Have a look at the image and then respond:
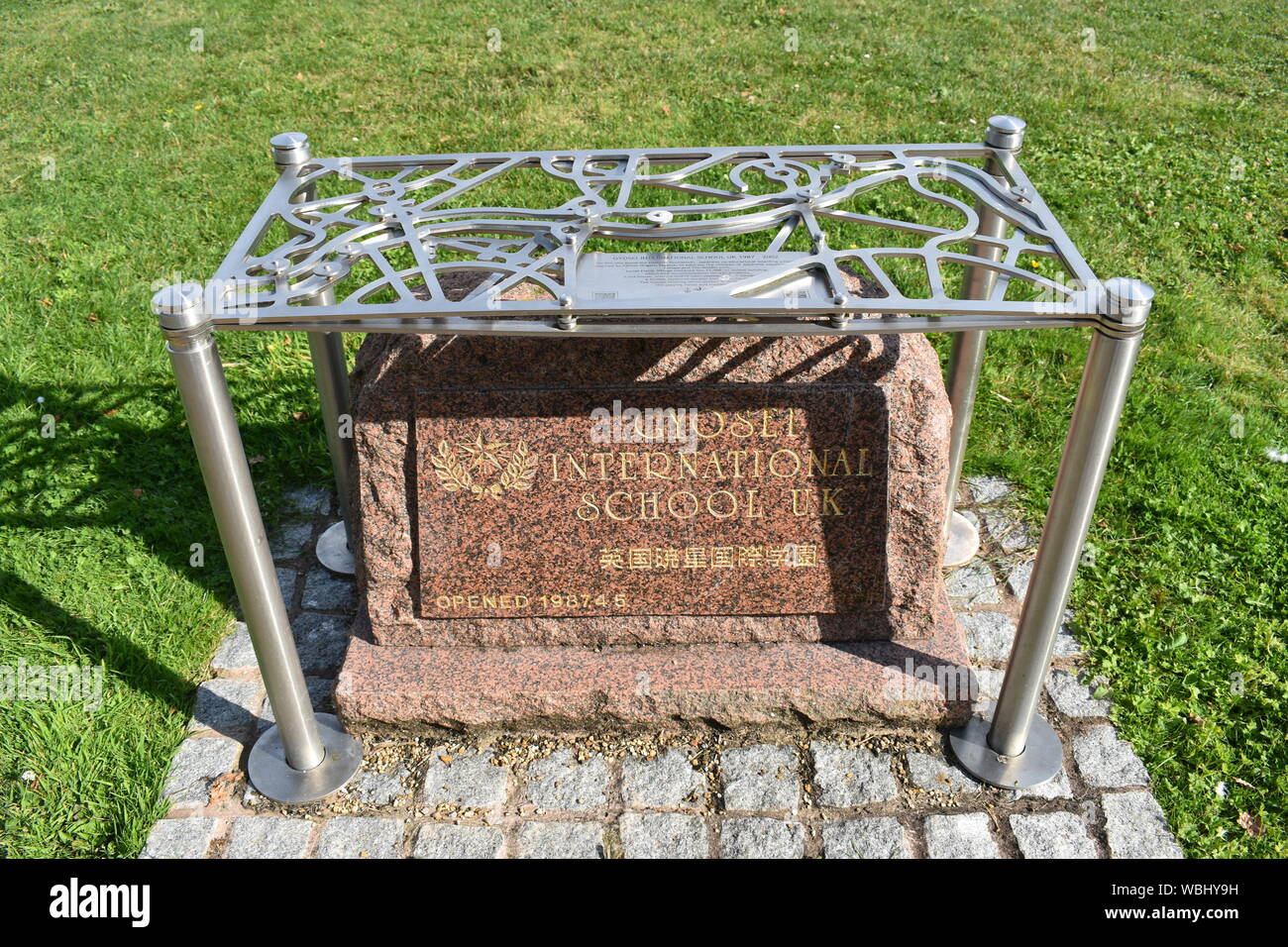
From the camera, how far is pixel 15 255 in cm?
641

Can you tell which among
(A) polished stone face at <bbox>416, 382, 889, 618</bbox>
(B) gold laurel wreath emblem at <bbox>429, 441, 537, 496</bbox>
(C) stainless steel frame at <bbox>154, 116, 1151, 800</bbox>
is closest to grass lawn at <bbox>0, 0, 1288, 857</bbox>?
(C) stainless steel frame at <bbox>154, 116, 1151, 800</bbox>

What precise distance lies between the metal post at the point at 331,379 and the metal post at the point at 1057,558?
2.18 m

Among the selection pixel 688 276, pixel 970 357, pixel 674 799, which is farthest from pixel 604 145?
pixel 674 799

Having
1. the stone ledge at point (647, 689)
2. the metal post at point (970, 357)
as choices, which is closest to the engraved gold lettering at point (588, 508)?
the stone ledge at point (647, 689)

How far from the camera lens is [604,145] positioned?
7609mm

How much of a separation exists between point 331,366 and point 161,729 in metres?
1.37

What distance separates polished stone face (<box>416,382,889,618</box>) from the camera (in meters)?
3.23

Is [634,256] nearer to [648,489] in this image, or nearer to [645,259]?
[645,259]

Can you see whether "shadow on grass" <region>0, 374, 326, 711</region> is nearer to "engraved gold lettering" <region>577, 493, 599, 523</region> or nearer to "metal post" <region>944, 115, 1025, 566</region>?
"engraved gold lettering" <region>577, 493, 599, 523</region>

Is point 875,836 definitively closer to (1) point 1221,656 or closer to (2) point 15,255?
(1) point 1221,656

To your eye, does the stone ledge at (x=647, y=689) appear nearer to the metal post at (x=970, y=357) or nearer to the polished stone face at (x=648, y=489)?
the polished stone face at (x=648, y=489)

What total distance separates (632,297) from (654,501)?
996 mm

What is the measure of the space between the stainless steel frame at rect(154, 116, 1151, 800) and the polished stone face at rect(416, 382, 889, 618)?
16.0 inches

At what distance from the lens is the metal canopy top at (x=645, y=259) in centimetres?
247
